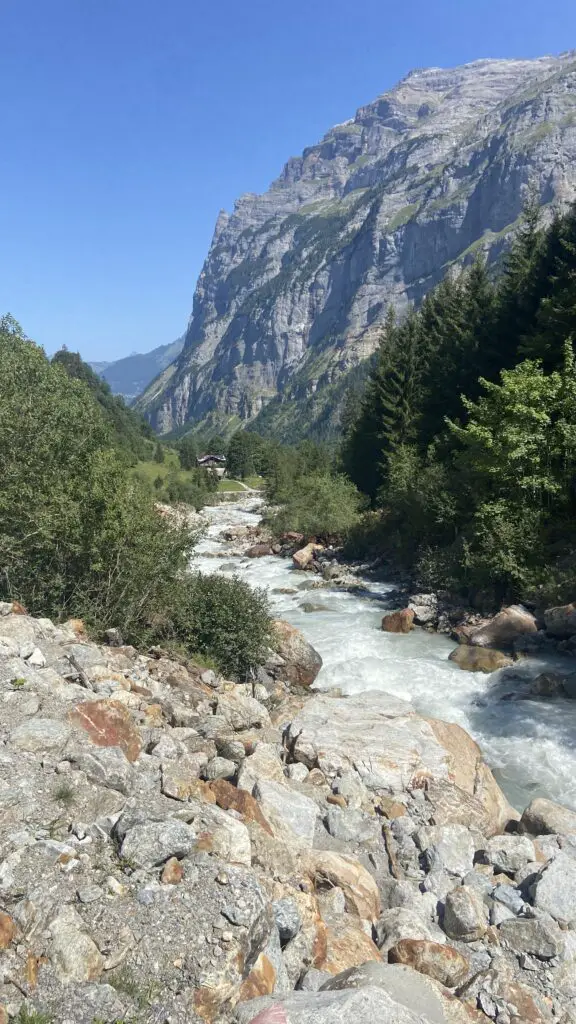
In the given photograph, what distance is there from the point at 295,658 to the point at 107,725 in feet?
36.0

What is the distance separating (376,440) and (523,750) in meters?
43.8

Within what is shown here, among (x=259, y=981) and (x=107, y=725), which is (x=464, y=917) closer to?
(x=259, y=981)

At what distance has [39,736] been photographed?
8.55m

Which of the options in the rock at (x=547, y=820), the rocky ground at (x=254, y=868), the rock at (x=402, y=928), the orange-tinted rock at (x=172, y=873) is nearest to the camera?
the rocky ground at (x=254, y=868)

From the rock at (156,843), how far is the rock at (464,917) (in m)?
3.97

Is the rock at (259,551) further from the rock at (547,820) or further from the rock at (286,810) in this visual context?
the rock at (286,810)

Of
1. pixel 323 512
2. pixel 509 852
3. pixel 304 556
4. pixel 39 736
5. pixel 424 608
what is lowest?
pixel 424 608

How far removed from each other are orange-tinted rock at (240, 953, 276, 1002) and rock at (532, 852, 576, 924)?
Result: 4536 millimetres

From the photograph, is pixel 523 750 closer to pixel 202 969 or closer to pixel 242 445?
pixel 202 969

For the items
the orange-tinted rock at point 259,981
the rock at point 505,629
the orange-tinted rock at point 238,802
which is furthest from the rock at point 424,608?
the orange-tinted rock at point 259,981

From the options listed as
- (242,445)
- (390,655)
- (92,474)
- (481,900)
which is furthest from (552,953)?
(242,445)

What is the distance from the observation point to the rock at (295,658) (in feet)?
64.2

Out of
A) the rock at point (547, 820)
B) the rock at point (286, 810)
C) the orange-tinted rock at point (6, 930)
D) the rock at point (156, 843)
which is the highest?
the orange-tinted rock at point (6, 930)

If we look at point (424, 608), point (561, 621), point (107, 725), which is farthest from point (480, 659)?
point (107, 725)
